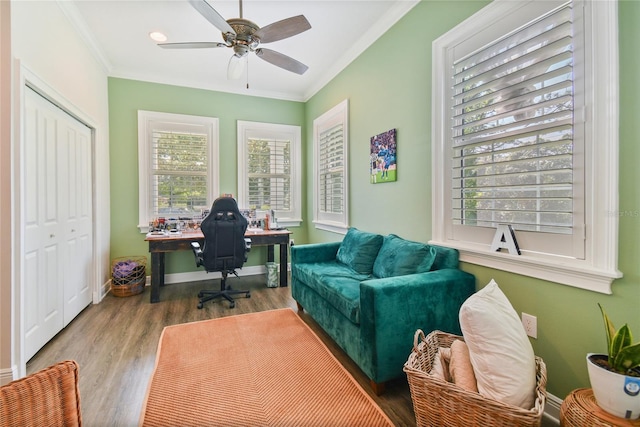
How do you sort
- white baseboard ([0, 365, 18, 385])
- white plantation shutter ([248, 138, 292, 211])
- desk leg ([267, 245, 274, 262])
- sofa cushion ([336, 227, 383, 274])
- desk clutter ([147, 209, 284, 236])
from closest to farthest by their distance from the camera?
white baseboard ([0, 365, 18, 385])
sofa cushion ([336, 227, 383, 274])
desk clutter ([147, 209, 284, 236])
desk leg ([267, 245, 274, 262])
white plantation shutter ([248, 138, 292, 211])

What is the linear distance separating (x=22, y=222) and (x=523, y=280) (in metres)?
3.23

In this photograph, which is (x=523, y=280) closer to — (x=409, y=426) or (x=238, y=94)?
A: (x=409, y=426)

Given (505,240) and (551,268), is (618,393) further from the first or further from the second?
(505,240)

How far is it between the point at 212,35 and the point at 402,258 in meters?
2.94

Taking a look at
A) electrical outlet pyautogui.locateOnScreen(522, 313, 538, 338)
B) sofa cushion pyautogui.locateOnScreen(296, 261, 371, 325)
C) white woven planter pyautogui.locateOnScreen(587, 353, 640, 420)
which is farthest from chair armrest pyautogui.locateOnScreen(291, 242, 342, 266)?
white woven planter pyautogui.locateOnScreen(587, 353, 640, 420)

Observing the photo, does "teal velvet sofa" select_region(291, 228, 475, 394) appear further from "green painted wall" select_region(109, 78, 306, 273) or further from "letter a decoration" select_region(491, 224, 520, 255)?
"green painted wall" select_region(109, 78, 306, 273)

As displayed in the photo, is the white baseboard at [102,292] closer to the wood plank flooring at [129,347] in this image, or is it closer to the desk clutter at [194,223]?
the wood plank flooring at [129,347]

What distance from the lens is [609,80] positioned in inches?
51.9

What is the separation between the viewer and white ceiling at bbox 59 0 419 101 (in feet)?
8.44

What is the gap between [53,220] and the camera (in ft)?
8.09

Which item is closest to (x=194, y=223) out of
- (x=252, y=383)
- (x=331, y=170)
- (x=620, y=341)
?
(x=331, y=170)

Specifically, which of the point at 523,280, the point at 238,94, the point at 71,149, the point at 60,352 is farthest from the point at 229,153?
the point at 523,280

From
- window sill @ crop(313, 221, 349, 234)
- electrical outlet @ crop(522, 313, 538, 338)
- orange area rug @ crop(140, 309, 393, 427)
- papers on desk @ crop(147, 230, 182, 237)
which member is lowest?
orange area rug @ crop(140, 309, 393, 427)

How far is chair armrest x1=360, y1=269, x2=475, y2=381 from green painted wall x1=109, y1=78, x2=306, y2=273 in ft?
10.7
